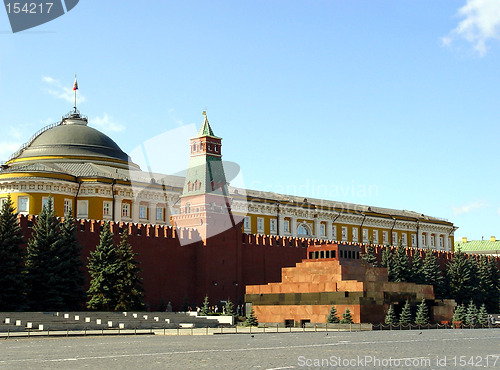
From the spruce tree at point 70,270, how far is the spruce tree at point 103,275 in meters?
0.52

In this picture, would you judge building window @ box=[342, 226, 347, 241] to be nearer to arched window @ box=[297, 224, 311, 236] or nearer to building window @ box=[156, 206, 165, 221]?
arched window @ box=[297, 224, 311, 236]

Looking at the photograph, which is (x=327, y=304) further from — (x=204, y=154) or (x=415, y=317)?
(x=204, y=154)

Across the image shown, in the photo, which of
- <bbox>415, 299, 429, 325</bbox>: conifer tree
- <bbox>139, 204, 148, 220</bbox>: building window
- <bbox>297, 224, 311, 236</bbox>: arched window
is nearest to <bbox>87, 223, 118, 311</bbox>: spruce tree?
Answer: <bbox>415, 299, 429, 325</bbox>: conifer tree

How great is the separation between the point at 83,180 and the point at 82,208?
1899mm

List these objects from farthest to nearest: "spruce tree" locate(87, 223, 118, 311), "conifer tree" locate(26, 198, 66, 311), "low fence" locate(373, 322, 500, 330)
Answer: "low fence" locate(373, 322, 500, 330)
"spruce tree" locate(87, 223, 118, 311)
"conifer tree" locate(26, 198, 66, 311)

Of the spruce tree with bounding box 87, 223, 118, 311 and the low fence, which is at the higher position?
the spruce tree with bounding box 87, 223, 118, 311

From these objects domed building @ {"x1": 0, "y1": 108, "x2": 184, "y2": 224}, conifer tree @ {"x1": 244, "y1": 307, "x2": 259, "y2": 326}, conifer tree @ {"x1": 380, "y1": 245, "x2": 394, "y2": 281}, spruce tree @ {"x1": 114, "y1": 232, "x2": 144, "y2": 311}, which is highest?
domed building @ {"x1": 0, "y1": 108, "x2": 184, "y2": 224}

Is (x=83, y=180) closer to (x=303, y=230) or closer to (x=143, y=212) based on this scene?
(x=143, y=212)

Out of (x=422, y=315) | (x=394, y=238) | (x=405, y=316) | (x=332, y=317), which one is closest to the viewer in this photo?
(x=332, y=317)

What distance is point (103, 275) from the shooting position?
3388 centimetres

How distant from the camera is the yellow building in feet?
161

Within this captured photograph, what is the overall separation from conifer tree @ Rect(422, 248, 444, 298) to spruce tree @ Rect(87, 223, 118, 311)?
22.7m

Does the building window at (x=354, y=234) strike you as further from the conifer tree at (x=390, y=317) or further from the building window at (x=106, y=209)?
the conifer tree at (x=390, y=317)

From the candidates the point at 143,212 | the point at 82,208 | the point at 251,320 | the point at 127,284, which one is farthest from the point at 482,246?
the point at 127,284
